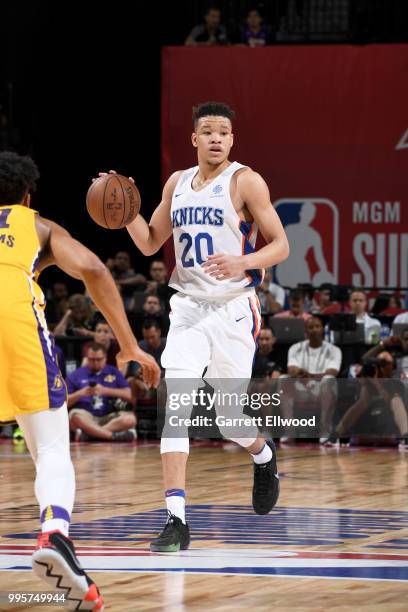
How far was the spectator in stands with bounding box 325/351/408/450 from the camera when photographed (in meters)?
11.5

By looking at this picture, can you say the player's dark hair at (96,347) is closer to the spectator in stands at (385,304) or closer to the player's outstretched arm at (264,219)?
the spectator in stands at (385,304)

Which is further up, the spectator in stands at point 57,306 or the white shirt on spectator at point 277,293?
the white shirt on spectator at point 277,293

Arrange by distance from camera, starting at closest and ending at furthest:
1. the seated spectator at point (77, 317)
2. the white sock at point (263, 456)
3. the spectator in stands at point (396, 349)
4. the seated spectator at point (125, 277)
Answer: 1. the white sock at point (263, 456)
2. the spectator in stands at point (396, 349)
3. the seated spectator at point (77, 317)
4. the seated spectator at point (125, 277)

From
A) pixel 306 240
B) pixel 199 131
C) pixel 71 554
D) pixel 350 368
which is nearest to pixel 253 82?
pixel 306 240

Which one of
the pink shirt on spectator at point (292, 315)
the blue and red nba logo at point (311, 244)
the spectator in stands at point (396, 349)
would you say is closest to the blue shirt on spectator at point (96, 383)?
the pink shirt on spectator at point (292, 315)

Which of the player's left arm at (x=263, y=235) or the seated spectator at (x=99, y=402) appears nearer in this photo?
the player's left arm at (x=263, y=235)

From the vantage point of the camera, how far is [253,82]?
1603cm

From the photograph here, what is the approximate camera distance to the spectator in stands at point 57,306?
1481 cm

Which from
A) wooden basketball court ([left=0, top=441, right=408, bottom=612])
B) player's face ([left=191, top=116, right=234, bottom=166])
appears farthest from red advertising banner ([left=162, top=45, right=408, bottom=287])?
player's face ([left=191, top=116, right=234, bottom=166])

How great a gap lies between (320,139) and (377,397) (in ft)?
17.8

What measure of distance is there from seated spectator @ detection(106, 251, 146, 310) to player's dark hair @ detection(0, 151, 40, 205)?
11.0 meters

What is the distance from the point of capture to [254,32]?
16328 mm

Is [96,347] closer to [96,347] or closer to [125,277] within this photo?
[96,347]

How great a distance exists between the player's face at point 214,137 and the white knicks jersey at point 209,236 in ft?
0.29
